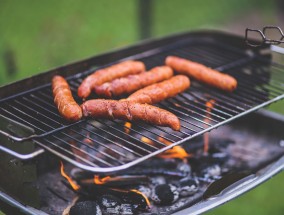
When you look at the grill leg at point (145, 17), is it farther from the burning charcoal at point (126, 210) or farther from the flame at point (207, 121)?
the burning charcoal at point (126, 210)

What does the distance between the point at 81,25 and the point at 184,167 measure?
4.31 m

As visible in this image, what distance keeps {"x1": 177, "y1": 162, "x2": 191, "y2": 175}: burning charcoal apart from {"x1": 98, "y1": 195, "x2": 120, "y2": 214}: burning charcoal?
2.56 feet

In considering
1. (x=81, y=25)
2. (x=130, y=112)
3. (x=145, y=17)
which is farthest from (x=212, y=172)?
(x=81, y=25)

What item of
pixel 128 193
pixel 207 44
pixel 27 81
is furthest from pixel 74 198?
pixel 207 44

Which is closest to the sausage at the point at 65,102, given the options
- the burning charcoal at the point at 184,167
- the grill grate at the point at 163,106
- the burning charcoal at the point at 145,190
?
the grill grate at the point at 163,106

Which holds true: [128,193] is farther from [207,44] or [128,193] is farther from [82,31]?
[82,31]

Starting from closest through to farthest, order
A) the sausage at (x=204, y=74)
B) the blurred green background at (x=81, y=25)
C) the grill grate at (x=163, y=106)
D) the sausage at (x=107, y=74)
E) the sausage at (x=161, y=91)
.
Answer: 1. the grill grate at (x=163, y=106)
2. the sausage at (x=161, y=91)
3. the sausage at (x=107, y=74)
4. the sausage at (x=204, y=74)
5. the blurred green background at (x=81, y=25)

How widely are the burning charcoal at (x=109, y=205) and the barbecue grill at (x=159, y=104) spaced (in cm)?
23

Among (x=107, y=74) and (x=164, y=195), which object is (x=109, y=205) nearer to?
(x=164, y=195)

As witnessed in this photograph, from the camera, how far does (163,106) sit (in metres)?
3.62

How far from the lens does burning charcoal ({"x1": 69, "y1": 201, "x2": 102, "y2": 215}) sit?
3127 mm

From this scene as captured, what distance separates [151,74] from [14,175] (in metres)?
1.29

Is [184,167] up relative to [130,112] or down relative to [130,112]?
down

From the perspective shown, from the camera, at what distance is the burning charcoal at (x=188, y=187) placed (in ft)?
11.9
